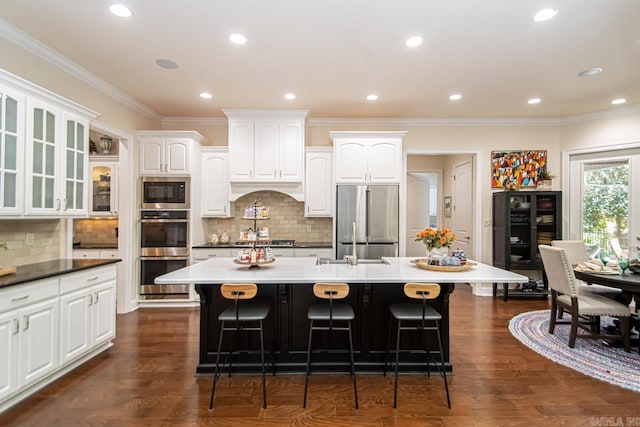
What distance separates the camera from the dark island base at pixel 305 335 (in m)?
2.83

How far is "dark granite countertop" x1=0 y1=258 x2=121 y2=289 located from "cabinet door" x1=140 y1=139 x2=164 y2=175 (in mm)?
1867

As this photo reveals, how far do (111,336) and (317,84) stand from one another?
3.61m

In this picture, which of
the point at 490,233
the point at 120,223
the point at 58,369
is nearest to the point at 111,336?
the point at 58,369

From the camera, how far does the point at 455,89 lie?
409 centimetres

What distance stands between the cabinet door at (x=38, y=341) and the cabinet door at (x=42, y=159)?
0.82 m

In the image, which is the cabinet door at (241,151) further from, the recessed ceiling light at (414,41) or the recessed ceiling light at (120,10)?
the recessed ceiling light at (414,41)

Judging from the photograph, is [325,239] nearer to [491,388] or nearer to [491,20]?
[491,388]

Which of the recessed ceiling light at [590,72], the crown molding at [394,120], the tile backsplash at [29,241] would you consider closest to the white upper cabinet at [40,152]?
the tile backsplash at [29,241]

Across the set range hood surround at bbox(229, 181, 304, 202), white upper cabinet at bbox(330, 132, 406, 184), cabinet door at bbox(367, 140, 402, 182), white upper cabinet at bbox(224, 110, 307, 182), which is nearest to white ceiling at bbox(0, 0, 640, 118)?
white upper cabinet at bbox(224, 110, 307, 182)

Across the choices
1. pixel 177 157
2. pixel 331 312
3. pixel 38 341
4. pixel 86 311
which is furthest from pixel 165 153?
pixel 331 312

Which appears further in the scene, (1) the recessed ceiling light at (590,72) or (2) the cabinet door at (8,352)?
(1) the recessed ceiling light at (590,72)

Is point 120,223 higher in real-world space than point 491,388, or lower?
higher

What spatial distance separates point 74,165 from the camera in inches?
120

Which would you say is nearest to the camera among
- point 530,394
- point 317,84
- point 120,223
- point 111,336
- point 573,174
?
point 530,394
